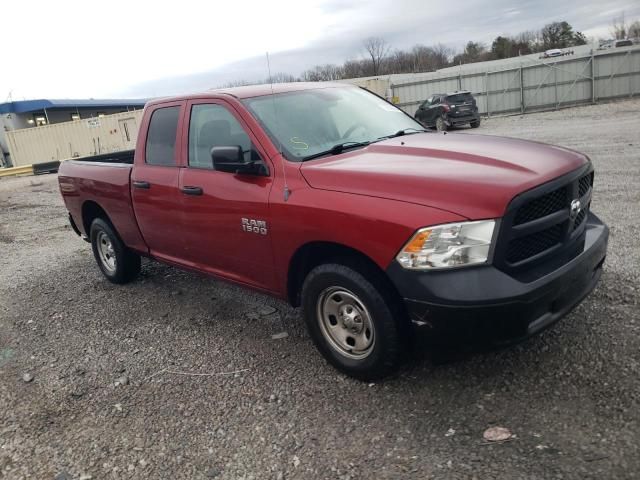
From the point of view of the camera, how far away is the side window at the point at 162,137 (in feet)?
15.2

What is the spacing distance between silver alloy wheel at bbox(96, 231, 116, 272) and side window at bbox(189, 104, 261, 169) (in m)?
2.20

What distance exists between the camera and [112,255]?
6.04m

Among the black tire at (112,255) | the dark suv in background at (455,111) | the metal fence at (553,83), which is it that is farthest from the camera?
the metal fence at (553,83)

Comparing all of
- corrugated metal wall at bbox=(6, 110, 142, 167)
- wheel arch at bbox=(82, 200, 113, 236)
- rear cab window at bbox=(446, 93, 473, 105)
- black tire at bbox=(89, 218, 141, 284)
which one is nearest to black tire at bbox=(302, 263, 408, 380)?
black tire at bbox=(89, 218, 141, 284)

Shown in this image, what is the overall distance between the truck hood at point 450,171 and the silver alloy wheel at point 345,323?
68 centimetres

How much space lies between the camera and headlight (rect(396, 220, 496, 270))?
2732 millimetres

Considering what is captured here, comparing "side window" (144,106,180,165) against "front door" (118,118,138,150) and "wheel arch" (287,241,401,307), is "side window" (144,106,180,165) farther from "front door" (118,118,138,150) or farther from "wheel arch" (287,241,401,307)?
"front door" (118,118,138,150)

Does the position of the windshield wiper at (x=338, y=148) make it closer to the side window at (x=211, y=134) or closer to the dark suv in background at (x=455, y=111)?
the side window at (x=211, y=134)

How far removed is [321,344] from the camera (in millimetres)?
3574

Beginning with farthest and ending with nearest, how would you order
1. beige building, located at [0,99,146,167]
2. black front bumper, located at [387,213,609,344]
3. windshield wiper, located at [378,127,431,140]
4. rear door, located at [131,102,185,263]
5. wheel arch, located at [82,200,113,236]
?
1. beige building, located at [0,99,146,167]
2. wheel arch, located at [82,200,113,236]
3. rear door, located at [131,102,185,263]
4. windshield wiper, located at [378,127,431,140]
5. black front bumper, located at [387,213,609,344]

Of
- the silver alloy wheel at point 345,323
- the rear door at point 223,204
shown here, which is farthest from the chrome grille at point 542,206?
the rear door at point 223,204

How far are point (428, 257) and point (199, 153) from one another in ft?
7.59

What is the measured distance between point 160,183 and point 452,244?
2.83 m

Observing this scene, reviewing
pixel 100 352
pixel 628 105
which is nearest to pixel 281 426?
pixel 100 352
